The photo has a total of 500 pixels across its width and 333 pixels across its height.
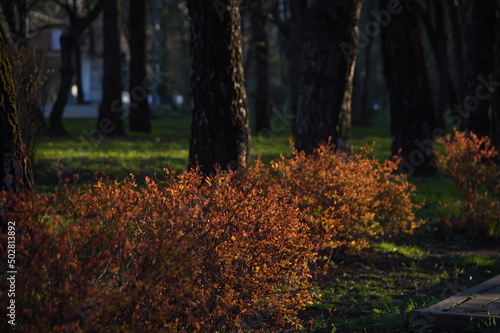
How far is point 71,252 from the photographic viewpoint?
153 inches

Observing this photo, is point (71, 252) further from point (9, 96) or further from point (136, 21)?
point (136, 21)

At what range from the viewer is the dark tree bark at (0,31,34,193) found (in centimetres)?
554

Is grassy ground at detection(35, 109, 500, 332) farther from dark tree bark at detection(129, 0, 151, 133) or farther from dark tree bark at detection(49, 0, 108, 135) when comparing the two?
dark tree bark at detection(129, 0, 151, 133)

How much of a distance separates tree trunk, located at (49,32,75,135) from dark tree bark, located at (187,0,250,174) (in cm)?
1255

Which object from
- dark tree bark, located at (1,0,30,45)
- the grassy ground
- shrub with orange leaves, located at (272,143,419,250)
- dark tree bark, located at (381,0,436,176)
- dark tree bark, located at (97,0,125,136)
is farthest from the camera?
dark tree bark, located at (97,0,125,136)

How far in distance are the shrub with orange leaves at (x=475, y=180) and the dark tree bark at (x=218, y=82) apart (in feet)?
9.46

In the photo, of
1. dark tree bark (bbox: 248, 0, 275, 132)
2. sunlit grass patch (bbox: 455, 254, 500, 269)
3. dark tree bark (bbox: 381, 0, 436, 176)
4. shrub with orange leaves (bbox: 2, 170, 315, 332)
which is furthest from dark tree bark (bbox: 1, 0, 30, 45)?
shrub with orange leaves (bbox: 2, 170, 315, 332)

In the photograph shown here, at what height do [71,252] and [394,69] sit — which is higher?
[394,69]

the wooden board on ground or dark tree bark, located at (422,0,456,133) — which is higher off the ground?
dark tree bark, located at (422,0,456,133)

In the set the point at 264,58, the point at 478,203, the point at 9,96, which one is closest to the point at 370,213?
the point at 478,203

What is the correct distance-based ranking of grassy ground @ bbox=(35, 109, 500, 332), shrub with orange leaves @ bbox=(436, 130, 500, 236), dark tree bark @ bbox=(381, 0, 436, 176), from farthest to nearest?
dark tree bark @ bbox=(381, 0, 436, 176) < shrub with orange leaves @ bbox=(436, 130, 500, 236) < grassy ground @ bbox=(35, 109, 500, 332)

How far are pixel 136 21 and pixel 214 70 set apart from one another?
1623 centimetres

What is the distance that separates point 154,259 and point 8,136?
2.11m

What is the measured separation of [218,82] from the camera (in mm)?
9000
